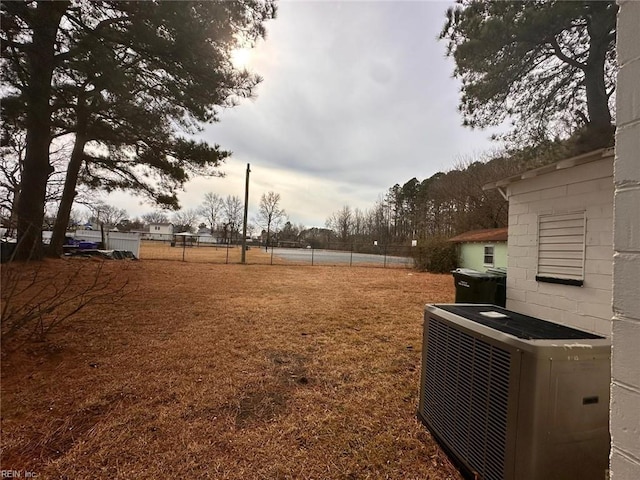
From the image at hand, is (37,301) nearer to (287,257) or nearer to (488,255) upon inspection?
(488,255)

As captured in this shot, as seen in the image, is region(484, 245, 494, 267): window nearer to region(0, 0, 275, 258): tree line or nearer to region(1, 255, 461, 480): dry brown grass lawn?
region(1, 255, 461, 480): dry brown grass lawn

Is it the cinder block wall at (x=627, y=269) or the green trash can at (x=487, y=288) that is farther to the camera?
the green trash can at (x=487, y=288)

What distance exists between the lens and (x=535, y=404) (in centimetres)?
128

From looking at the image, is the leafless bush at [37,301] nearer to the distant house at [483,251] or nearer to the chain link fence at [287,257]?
the chain link fence at [287,257]

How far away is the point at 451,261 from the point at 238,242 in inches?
1336

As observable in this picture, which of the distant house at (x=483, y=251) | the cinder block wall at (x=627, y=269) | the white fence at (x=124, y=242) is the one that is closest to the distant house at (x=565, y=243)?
the cinder block wall at (x=627, y=269)

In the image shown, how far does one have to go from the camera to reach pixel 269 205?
149 feet

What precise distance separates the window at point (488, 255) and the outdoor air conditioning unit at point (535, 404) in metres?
12.9

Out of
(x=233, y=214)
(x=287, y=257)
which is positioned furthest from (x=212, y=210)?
(x=287, y=257)

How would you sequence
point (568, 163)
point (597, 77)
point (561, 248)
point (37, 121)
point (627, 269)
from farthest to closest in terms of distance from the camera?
point (597, 77) < point (37, 121) < point (561, 248) < point (568, 163) < point (627, 269)

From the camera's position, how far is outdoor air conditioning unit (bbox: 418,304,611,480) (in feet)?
4.22

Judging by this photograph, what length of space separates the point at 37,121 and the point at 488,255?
606 inches

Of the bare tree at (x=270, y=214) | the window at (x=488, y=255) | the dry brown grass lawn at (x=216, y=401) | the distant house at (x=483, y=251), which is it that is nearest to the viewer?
the dry brown grass lawn at (x=216, y=401)

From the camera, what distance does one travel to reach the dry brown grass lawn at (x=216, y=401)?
178 centimetres
